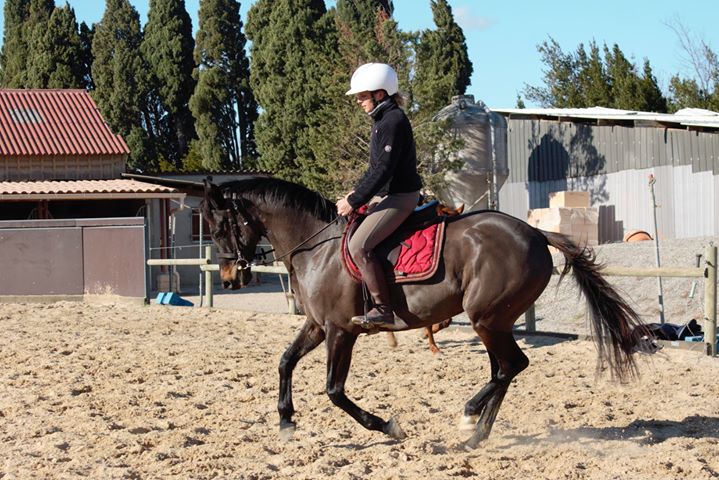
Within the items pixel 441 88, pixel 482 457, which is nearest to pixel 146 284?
pixel 482 457

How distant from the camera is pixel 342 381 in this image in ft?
20.7

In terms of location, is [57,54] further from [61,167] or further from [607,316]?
[607,316]

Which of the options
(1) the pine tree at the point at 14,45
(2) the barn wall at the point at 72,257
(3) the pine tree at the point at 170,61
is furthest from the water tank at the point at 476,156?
(1) the pine tree at the point at 14,45

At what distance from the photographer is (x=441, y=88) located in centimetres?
2933

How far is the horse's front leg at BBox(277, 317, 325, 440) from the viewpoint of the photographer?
6.52 metres

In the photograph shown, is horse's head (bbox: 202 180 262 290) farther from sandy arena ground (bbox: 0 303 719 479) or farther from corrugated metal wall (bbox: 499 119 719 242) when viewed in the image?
corrugated metal wall (bbox: 499 119 719 242)

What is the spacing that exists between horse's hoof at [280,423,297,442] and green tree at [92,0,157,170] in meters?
40.9

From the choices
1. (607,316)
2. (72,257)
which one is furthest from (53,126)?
(607,316)

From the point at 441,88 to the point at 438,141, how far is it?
6.52 feet

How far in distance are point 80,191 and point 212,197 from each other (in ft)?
59.5

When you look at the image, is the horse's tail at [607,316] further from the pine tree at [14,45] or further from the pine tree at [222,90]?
the pine tree at [14,45]

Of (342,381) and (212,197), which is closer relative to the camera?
(342,381)

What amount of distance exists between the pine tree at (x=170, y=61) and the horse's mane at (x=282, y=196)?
40.7 metres

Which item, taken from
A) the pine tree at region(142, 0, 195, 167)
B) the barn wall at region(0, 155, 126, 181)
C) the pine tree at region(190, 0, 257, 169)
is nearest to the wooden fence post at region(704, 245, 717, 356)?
the barn wall at region(0, 155, 126, 181)
